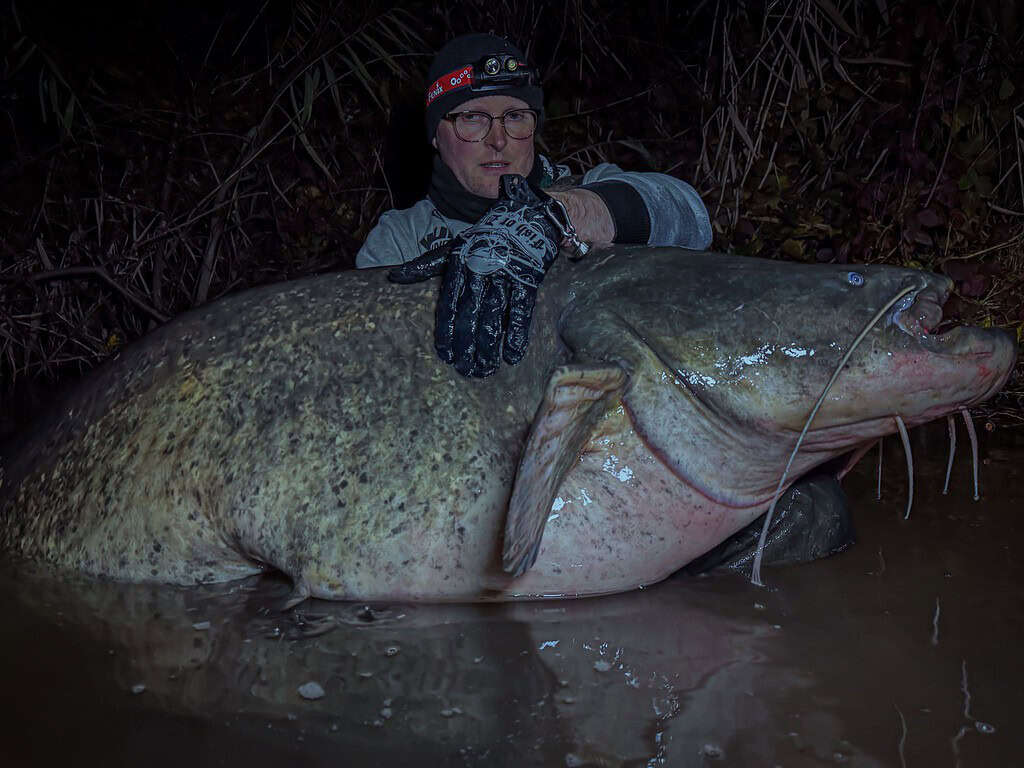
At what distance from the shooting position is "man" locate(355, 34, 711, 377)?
7.30ft

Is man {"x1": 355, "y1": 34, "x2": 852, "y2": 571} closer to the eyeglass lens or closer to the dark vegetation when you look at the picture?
the eyeglass lens

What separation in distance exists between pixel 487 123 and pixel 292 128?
2413mm

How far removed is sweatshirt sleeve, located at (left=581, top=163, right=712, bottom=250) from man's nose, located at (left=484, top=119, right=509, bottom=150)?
17.1 inches

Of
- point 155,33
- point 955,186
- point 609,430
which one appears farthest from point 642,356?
point 155,33

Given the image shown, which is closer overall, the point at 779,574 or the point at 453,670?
the point at 453,670

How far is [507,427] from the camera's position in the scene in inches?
84.8

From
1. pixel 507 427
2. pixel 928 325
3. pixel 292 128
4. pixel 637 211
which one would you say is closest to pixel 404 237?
pixel 637 211

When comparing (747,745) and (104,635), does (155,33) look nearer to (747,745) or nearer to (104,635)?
(104,635)

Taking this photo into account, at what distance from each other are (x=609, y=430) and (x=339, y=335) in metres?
0.73

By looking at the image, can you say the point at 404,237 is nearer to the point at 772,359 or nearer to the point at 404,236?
the point at 404,236

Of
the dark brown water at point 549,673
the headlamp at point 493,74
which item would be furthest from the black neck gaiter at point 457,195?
the dark brown water at point 549,673

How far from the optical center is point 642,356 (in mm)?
2053

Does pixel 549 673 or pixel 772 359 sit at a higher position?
pixel 772 359

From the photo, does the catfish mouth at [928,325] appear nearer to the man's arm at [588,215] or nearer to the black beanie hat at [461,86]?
the man's arm at [588,215]
